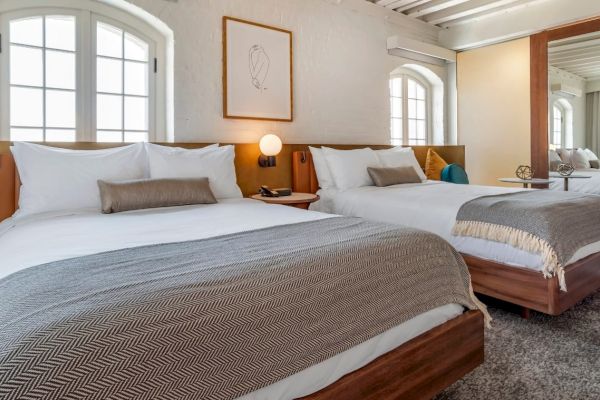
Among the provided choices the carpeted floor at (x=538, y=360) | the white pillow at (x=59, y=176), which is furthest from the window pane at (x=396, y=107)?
the white pillow at (x=59, y=176)

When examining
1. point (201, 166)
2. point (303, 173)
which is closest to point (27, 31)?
point (201, 166)

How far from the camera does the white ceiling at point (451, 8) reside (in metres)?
4.30

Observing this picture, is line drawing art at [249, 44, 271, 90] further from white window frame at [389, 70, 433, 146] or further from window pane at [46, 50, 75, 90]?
white window frame at [389, 70, 433, 146]

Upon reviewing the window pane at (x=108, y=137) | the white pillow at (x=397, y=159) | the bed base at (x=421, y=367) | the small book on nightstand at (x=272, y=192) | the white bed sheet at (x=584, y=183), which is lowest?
the bed base at (x=421, y=367)

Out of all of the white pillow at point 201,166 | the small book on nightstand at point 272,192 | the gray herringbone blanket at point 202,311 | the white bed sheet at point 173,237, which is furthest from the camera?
the small book on nightstand at point 272,192

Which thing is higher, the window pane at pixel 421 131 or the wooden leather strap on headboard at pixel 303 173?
the window pane at pixel 421 131

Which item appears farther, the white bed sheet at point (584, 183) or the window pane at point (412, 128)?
the window pane at point (412, 128)

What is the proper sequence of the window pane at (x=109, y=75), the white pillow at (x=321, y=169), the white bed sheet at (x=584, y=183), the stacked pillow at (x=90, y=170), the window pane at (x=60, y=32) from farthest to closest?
the white bed sheet at (x=584, y=183)
the white pillow at (x=321, y=169)
the window pane at (x=109, y=75)
the window pane at (x=60, y=32)
the stacked pillow at (x=90, y=170)

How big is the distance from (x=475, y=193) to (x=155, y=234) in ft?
7.64

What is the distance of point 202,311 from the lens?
35.8 inches

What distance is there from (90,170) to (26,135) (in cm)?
79

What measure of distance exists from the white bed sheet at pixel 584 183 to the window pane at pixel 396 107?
1888 millimetres

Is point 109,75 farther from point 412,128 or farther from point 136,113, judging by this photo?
point 412,128

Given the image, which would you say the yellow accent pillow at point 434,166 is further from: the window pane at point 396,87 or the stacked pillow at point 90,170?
the stacked pillow at point 90,170
